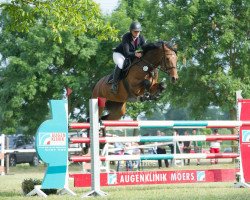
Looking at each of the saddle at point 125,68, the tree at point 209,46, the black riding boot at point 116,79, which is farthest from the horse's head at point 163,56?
the tree at point 209,46

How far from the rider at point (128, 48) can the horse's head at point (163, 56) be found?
18 centimetres

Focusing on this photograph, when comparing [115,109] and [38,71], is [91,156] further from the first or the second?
[38,71]

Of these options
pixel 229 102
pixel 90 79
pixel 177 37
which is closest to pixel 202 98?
pixel 229 102

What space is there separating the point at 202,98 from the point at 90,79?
9499 millimetres

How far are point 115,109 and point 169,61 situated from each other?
1.84 meters

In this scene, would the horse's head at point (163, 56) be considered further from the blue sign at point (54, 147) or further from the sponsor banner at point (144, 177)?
the blue sign at point (54, 147)

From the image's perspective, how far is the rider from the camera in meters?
10.5

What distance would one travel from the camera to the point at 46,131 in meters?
8.80

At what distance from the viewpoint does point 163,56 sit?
412 inches

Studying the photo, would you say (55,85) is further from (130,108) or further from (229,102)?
(229,102)

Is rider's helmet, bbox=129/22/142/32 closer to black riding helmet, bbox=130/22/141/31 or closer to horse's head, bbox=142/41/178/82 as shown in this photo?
black riding helmet, bbox=130/22/141/31

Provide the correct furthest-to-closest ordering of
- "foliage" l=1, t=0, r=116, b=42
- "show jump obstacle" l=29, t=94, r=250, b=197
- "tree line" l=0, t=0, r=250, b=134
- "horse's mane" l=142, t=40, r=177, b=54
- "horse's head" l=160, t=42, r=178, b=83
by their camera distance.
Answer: "tree line" l=0, t=0, r=250, b=134, "horse's mane" l=142, t=40, r=177, b=54, "foliage" l=1, t=0, r=116, b=42, "horse's head" l=160, t=42, r=178, b=83, "show jump obstacle" l=29, t=94, r=250, b=197

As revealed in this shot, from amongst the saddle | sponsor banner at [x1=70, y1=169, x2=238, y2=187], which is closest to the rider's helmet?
the saddle

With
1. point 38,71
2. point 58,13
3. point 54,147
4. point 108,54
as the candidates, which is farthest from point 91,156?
point 108,54
